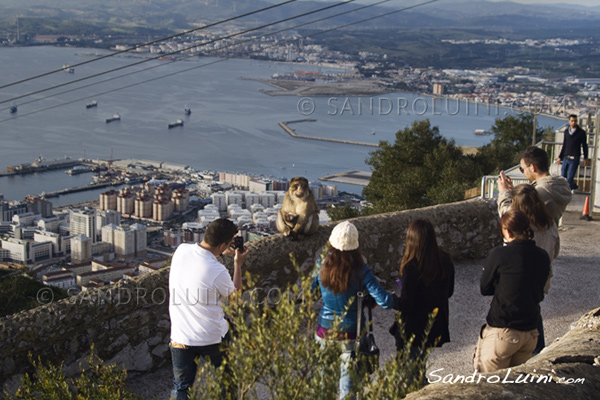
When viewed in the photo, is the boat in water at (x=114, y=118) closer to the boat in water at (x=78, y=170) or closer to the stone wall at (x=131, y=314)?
the boat in water at (x=78, y=170)

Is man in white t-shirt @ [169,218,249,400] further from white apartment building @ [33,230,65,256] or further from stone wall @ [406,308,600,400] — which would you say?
white apartment building @ [33,230,65,256]

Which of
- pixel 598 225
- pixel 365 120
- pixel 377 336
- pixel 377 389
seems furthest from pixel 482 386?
pixel 365 120

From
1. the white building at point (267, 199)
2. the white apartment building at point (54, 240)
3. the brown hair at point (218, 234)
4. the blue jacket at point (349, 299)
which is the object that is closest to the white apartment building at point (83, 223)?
the white apartment building at point (54, 240)

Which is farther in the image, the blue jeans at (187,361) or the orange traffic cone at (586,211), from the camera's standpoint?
the orange traffic cone at (586,211)

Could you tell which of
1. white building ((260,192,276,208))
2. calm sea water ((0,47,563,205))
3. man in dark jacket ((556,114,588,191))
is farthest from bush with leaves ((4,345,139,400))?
calm sea water ((0,47,563,205))

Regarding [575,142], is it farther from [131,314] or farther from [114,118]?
[114,118]

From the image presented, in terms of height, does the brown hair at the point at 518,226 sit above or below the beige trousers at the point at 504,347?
above
